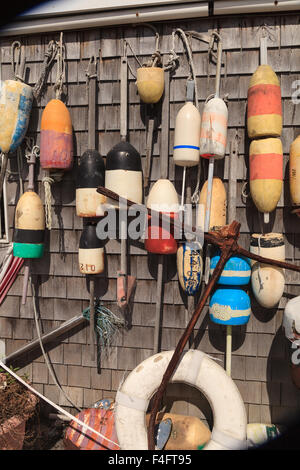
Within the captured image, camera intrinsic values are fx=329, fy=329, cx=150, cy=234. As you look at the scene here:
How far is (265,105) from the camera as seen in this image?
81.1 inches

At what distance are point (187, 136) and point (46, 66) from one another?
1.23 metres

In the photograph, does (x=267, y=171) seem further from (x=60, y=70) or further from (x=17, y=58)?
(x=17, y=58)

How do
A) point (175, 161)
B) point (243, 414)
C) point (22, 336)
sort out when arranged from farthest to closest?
point (22, 336) < point (175, 161) < point (243, 414)

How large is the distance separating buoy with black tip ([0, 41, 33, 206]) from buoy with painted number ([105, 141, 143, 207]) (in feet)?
2.29

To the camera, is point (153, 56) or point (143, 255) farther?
point (143, 255)

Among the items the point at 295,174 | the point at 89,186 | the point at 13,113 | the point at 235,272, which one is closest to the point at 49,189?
the point at 89,186

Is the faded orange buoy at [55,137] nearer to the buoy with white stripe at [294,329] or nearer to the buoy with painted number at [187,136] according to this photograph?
the buoy with painted number at [187,136]

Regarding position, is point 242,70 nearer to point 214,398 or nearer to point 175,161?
point 175,161

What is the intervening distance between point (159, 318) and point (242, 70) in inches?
72.4

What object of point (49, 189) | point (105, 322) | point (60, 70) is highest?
point (60, 70)

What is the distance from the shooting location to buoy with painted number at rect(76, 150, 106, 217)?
89.0 inches

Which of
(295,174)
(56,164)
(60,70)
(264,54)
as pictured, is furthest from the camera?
(60,70)

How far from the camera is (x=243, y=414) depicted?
6.79 ft

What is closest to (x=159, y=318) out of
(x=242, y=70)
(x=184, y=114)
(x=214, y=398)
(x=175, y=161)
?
(x=214, y=398)
